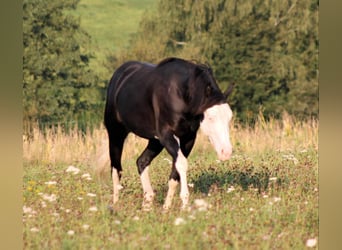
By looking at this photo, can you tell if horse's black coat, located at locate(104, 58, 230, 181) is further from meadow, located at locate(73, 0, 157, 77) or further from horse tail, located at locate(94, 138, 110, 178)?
meadow, located at locate(73, 0, 157, 77)

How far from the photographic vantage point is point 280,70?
33.4 metres

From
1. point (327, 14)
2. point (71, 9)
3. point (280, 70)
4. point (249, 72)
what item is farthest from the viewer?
point (71, 9)

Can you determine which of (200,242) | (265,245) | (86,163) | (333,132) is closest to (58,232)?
(200,242)

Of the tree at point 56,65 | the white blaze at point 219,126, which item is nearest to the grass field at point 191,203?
the white blaze at point 219,126

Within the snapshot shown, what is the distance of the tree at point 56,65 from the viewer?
29.2 metres

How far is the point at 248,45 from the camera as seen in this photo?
32906 mm

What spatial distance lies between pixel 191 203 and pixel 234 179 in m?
0.97

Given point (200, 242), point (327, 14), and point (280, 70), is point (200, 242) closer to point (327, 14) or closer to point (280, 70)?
point (327, 14)

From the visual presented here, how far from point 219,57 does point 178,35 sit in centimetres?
610

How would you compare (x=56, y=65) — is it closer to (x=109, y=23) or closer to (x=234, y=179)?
(x=109, y=23)

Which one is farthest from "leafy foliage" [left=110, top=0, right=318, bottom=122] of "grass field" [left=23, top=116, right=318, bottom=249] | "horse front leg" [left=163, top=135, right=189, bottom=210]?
"horse front leg" [left=163, top=135, right=189, bottom=210]

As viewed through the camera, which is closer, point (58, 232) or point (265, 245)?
point (265, 245)

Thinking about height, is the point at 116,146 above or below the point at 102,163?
above

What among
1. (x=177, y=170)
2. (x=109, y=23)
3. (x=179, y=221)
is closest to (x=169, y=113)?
(x=177, y=170)
